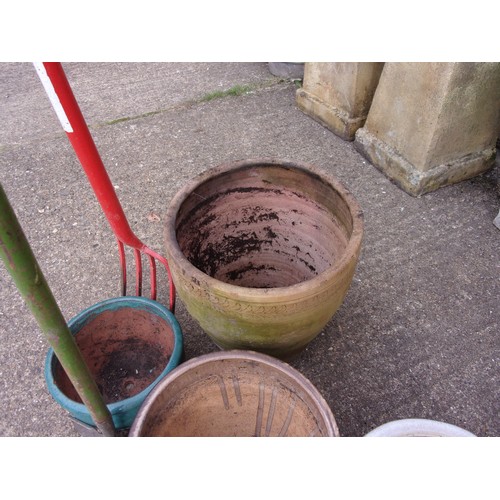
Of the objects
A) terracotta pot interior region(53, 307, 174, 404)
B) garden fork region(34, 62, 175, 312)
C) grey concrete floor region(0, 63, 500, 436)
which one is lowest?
grey concrete floor region(0, 63, 500, 436)

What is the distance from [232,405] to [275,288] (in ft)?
1.53

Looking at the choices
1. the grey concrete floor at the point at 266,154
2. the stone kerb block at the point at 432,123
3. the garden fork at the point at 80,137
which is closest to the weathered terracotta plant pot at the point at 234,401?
the grey concrete floor at the point at 266,154

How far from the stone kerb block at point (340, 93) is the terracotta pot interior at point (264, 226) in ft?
4.57

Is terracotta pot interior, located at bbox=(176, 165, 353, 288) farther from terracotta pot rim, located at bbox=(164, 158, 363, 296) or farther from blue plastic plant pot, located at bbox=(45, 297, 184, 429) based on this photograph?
blue plastic plant pot, located at bbox=(45, 297, 184, 429)

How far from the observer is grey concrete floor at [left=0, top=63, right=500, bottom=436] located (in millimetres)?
1854

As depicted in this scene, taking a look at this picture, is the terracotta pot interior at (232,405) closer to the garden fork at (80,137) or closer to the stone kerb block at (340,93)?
the garden fork at (80,137)

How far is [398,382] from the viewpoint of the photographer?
187cm

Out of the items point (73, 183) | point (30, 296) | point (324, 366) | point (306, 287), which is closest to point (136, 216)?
point (73, 183)

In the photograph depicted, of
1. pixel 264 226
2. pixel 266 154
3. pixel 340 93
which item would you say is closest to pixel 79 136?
pixel 264 226

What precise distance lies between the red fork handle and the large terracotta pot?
0.24 metres

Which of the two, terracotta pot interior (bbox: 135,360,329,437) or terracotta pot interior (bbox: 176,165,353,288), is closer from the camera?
terracotta pot interior (bbox: 135,360,329,437)

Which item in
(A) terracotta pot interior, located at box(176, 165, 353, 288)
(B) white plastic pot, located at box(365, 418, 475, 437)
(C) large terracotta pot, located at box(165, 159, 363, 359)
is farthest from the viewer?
(A) terracotta pot interior, located at box(176, 165, 353, 288)

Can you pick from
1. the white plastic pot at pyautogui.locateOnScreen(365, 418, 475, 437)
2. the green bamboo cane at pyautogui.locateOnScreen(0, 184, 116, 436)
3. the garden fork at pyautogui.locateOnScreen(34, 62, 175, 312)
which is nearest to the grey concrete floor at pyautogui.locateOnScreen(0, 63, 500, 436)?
the white plastic pot at pyautogui.locateOnScreen(365, 418, 475, 437)

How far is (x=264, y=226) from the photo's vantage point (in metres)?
1.95
